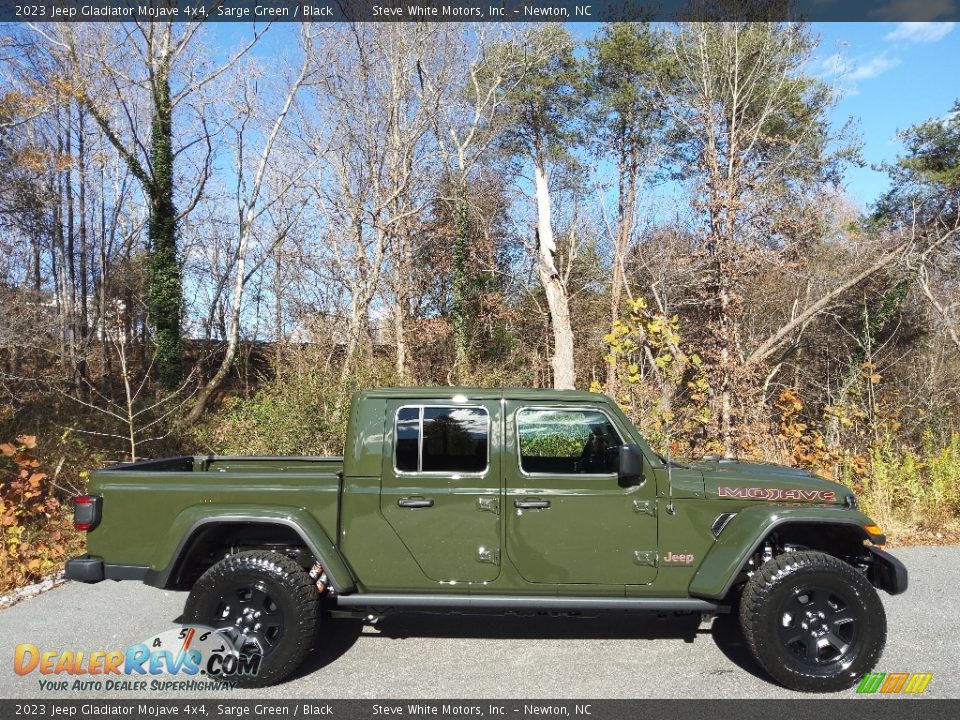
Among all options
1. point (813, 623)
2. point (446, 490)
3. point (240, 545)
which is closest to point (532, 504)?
point (446, 490)

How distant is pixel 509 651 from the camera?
4.30 meters

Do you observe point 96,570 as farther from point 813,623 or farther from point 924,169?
point 924,169

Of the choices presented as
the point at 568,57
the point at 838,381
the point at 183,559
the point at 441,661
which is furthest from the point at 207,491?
the point at 568,57

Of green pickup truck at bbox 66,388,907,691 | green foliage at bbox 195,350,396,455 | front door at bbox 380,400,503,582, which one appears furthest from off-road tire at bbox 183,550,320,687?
green foliage at bbox 195,350,396,455

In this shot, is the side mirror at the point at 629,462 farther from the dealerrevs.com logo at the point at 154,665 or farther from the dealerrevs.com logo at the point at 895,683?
the dealerrevs.com logo at the point at 154,665

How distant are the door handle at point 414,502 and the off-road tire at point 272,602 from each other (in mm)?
697

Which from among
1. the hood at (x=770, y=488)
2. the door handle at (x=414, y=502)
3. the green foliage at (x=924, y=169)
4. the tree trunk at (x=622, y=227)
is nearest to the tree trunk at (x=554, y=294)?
the tree trunk at (x=622, y=227)

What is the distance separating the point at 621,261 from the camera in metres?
22.3

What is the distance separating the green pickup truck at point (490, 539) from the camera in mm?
3793

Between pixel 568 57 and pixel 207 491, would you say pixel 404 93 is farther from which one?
pixel 207 491

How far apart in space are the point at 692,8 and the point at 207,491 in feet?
61.0

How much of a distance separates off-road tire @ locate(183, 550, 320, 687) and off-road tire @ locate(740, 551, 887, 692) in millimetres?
2527

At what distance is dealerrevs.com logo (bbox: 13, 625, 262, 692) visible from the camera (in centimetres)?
380

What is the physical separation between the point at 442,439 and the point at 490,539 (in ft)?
2.18
